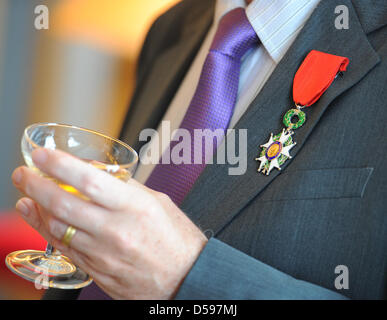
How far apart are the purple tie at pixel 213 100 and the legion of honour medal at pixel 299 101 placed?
0.39ft

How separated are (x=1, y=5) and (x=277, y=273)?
2.21 metres

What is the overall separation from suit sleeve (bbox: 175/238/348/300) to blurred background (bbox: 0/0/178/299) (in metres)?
1.71

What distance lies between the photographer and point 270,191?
0.75 meters

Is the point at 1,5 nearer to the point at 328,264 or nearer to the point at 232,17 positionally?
the point at 232,17

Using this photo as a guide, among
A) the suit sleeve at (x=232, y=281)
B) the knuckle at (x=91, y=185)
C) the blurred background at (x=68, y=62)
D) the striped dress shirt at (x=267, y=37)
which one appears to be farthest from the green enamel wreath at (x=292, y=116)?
the blurred background at (x=68, y=62)

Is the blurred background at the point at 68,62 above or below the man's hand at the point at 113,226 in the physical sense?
above

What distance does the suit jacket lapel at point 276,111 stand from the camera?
0.76 m

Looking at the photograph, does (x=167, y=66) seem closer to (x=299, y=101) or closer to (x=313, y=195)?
(x=299, y=101)

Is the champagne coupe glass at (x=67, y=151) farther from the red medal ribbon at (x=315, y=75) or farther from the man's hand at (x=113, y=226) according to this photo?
the red medal ribbon at (x=315, y=75)

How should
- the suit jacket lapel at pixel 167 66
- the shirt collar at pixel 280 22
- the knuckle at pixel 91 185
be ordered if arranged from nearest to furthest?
the knuckle at pixel 91 185 < the shirt collar at pixel 280 22 < the suit jacket lapel at pixel 167 66

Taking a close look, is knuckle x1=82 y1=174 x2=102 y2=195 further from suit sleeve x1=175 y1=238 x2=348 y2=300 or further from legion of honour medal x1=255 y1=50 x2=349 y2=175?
legion of honour medal x1=255 y1=50 x2=349 y2=175

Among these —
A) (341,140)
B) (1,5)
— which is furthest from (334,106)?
(1,5)

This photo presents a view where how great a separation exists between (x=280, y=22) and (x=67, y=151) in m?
0.47

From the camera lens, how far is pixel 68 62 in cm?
237
